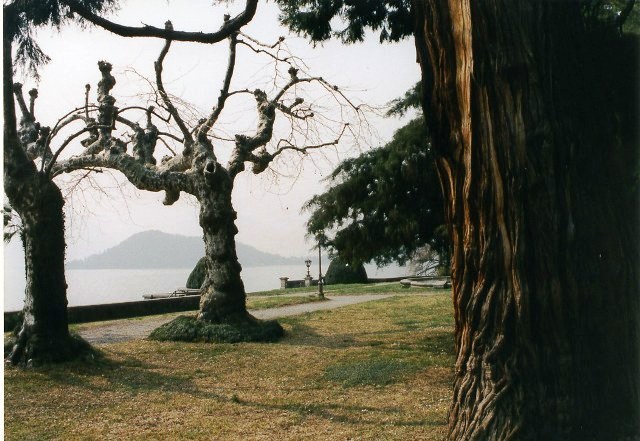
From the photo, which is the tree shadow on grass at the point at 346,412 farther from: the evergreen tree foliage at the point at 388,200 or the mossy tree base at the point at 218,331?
the mossy tree base at the point at 218,331

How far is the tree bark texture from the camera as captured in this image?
997cm

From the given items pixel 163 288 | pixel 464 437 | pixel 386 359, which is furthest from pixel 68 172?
pixel 163 288

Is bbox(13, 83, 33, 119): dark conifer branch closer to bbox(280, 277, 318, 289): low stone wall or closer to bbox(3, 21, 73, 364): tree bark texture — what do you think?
bbox(3, 21, 73, 364): tree bark texture

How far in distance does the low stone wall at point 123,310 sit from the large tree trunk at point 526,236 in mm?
14222

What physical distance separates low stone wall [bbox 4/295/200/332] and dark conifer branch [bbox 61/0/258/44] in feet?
36.1

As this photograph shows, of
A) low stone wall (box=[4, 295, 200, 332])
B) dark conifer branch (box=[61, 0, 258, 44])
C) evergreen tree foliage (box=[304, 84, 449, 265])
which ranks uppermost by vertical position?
dark conifer branch (box=[61, 0, 258, 44])

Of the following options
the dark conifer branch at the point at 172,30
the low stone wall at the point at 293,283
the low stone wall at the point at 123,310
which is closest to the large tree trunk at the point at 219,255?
the low stone wall at the point at 123,310

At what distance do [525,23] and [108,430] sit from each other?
5.19 metres

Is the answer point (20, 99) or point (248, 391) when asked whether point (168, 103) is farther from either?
point (248, 391)

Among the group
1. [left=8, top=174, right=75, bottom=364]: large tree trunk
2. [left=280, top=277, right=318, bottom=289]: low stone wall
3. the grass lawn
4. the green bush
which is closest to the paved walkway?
the grass lawn

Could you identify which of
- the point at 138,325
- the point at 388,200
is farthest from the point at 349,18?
the point at 138,325

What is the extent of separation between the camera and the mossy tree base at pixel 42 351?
9.77m

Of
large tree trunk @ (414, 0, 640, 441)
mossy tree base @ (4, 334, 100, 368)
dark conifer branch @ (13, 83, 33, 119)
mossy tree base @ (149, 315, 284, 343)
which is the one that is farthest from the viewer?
mossy tree base @ (149, 315, 284, 343)

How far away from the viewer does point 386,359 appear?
9.81 metres
